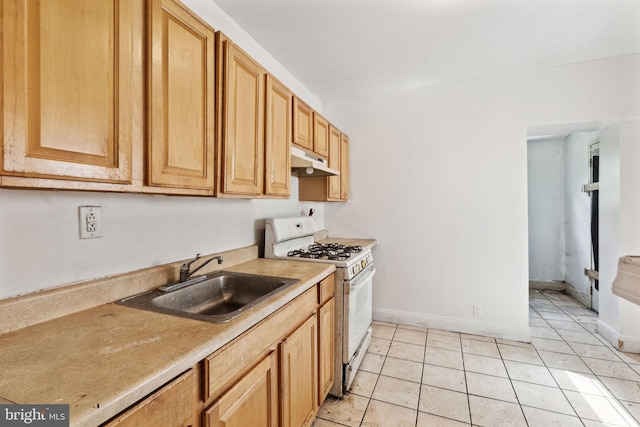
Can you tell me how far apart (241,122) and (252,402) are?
4.18 feet

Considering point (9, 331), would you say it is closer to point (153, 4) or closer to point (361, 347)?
point (153, 4)

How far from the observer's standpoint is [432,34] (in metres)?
2.09

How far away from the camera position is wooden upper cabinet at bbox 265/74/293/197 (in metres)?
1.72

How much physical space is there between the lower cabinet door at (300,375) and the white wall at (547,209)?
13.9ft

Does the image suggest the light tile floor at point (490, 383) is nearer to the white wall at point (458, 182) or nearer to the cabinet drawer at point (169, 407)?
the white wall at point (458, 182)

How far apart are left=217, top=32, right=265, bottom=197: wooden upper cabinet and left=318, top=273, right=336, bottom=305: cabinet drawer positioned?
68cm

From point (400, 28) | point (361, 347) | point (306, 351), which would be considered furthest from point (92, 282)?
point (400, 28)

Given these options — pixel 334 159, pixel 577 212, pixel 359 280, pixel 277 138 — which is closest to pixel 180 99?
pixel 277 138

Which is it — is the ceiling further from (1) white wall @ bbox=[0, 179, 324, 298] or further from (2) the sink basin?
(2) the sink basin

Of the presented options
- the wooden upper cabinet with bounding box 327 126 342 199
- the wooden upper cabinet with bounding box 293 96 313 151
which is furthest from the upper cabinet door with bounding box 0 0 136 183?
the wooden upper cabinet with bounding box 327 126 342 199

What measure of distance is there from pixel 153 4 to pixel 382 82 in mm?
2345

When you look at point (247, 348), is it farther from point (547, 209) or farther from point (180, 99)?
point (547, 209)

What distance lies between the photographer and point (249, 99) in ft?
5.10

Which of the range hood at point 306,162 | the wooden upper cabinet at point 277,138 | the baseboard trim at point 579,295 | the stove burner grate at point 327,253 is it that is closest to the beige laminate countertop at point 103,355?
the wooden upper cabinet at point 277,138
